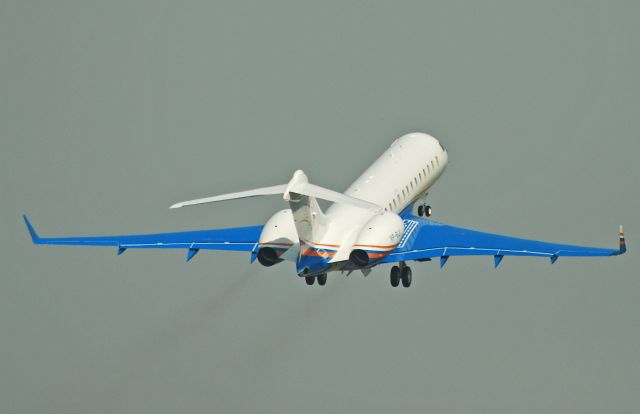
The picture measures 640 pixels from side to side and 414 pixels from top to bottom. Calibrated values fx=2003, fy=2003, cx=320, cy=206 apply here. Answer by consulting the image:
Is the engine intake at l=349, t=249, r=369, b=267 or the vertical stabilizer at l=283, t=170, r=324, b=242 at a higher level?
the vertical stabilizer at l=283, t=170, r=324, b=242

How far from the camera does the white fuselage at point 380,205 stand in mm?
77875

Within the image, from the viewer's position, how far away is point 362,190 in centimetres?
8550

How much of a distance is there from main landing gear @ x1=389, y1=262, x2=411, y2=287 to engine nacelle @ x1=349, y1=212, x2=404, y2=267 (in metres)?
4.14

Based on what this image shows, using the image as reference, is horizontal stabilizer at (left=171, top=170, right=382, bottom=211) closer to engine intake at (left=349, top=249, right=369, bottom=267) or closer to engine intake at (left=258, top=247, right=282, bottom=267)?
engine intake at (left=258, top=247, right=282, bottom=267)

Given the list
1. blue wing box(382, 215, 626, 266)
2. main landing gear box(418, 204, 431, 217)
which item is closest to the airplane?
blue wing box(382, 215, 626, 266)

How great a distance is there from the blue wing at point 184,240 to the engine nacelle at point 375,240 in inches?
218

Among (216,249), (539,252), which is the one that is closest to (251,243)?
(216,249)

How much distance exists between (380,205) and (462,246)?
6475 millimetres

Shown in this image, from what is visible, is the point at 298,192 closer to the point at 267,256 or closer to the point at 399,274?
the point at 267,256

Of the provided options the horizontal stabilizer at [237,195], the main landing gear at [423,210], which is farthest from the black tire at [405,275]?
the horizontal stabilizer at [237,195]

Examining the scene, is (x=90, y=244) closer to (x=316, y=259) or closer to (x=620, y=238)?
(x=316, y=259)

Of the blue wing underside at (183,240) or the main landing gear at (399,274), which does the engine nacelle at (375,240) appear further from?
the blue wing underside at (183,240)

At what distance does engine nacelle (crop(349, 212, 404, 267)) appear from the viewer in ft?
254

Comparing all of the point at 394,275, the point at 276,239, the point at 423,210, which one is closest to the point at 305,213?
the point at 276,239
